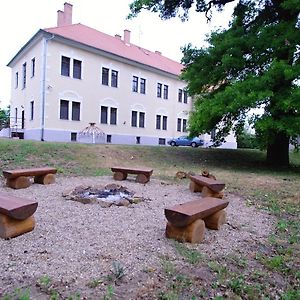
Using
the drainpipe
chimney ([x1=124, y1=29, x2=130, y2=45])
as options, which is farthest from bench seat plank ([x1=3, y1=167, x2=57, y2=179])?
chimney ([x1=124, y1=29, x2=130, y2=45])

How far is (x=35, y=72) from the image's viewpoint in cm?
2195

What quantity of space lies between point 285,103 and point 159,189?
5.55 m

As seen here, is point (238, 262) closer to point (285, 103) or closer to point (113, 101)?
point (285, 103)

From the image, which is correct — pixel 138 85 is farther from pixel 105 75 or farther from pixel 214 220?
pixel 214 220

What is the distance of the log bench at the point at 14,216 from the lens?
3273 mm

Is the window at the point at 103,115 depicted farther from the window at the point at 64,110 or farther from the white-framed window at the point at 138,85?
the white-framed window at the point at 138,85

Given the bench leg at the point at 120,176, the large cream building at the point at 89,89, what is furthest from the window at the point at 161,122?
the bench leg at the point at 120,176

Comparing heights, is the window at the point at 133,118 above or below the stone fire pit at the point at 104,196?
above

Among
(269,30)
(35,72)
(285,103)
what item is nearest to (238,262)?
(285,103)

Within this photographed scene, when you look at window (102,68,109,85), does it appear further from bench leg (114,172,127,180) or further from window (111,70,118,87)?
bench leg (114,172,127,180)

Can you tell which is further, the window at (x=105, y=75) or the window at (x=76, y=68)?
the window at (x=105, y=75)

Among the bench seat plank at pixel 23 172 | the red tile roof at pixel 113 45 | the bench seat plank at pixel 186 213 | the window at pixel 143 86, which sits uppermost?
the red tile roof at pixel 113 45

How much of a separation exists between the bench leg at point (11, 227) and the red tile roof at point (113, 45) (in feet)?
65.0

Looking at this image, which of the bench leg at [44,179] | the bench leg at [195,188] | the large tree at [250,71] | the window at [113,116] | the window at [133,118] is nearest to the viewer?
the bench leg at [195,188]
